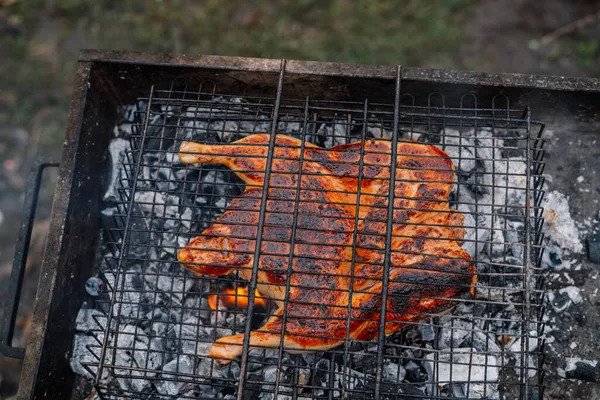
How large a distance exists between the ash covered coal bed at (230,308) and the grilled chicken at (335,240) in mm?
219

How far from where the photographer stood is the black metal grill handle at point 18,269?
3904 mm

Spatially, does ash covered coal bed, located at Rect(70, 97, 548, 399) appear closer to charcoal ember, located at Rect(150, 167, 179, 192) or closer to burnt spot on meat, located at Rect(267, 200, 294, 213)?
charcoal ember, located at Rect(150, 167, 179, 192)

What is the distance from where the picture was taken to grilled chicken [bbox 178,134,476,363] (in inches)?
140

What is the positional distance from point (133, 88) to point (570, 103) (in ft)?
13.2

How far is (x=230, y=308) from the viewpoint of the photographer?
422 cm

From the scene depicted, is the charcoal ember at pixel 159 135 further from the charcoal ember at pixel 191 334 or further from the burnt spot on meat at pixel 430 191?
the burnt spot on meat at pixel 430 191

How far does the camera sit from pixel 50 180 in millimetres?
5969

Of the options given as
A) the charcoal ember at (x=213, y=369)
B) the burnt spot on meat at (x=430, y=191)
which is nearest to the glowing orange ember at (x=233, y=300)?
the charcoal ember at (x=213, y=369)

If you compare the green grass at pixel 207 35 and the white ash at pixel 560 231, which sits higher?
the green grass at pixel 207 35

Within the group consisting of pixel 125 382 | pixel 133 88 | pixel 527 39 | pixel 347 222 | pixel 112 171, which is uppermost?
pixel 527 39

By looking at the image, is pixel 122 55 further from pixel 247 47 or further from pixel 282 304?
pixel 282 304

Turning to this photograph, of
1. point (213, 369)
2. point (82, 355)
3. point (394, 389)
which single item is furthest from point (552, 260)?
point (82, 355)

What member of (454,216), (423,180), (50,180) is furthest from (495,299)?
(50,180)

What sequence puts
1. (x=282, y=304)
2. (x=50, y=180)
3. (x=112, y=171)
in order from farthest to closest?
1. (x=50, y=180)
2. (x=112, y=171)
3. (x=282, y=304)
